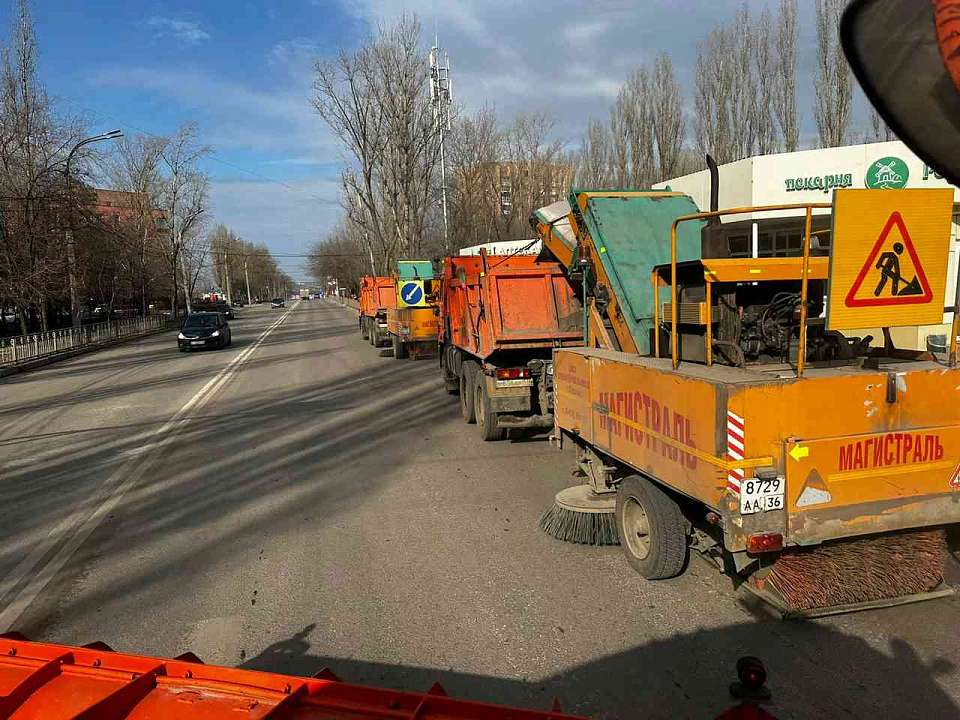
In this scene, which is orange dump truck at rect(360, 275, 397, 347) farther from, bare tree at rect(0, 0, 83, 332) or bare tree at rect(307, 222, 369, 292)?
bare tree at rect(307, 222, 369, 292)

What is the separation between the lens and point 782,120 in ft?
84.9

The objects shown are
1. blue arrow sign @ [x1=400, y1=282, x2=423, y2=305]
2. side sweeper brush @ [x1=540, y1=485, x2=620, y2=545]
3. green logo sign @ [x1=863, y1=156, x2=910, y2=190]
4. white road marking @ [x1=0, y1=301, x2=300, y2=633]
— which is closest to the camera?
white road marking @ [x1=0, y1=301, x2=300, y2=633]

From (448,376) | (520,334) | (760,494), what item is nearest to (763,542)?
(760,494)

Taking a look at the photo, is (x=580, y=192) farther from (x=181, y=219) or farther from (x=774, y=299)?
(x=181, y=219)

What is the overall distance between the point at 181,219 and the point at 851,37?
177 feet

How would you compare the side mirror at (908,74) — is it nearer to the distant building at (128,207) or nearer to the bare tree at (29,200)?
the bare tree at (29,200)

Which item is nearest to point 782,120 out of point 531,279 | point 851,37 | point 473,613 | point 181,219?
point 531,279

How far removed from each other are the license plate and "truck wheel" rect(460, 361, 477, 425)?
6.34 metres

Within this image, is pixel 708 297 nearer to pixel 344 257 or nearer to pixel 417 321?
pixel 417 321

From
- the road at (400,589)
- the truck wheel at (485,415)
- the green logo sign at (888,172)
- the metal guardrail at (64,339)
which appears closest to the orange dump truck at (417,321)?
the truck wheel at (485,415)

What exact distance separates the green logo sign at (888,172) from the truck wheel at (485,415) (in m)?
13.5

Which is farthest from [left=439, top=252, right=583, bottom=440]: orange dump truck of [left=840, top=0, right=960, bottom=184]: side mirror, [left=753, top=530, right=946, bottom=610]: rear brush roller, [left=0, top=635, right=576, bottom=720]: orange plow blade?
[left=840, top=0, right=960, bottom=184]: side mirror

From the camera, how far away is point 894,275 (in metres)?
3.40

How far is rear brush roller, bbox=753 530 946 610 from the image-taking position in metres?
3.77
